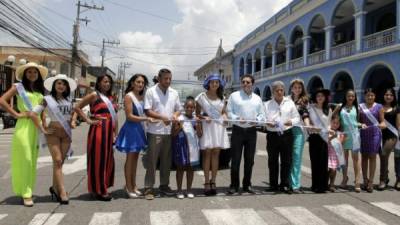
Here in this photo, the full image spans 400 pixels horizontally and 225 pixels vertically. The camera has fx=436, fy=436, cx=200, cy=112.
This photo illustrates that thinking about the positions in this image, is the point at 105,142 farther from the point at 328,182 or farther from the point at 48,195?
the point at 328,182

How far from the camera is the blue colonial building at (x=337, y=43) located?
19789 mm

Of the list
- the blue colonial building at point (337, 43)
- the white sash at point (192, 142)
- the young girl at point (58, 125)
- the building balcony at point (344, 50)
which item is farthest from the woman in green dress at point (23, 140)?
the building balcony at point (344, 50)

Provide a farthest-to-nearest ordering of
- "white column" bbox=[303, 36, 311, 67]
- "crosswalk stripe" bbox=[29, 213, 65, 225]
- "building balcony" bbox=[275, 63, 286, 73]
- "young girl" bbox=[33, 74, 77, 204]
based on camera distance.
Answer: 1. "building balcony" bbox=[275, 63, 286, 73]
2. "white column" bbox=[303, 36, 311, 67]
3. "young girl" bbox=[33, 74, 77, 204]
4. "crosswalk stripe" bbox=[29, 213, 65, 225]

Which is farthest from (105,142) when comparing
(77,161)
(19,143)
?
(77,161)

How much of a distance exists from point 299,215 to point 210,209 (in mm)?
1163

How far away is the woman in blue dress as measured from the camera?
632 cm

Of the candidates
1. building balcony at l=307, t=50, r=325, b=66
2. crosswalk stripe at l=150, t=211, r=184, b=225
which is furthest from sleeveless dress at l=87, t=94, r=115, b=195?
building balcony at l=307, t=50, r=325, b=66

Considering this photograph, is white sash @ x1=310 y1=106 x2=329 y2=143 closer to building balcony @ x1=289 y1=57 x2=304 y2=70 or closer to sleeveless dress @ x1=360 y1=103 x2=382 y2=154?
sleeveless dress @ x1=360 y1=103 x2=382 y2=154

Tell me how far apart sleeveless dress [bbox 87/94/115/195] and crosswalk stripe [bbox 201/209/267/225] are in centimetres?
155

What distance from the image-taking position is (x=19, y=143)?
5.93 metres

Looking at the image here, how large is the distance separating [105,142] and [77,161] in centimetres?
491

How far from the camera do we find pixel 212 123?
22.0 ft

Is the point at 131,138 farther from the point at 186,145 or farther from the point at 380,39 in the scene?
the point at 380,39

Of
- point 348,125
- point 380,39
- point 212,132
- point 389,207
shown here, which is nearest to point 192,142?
point 212,132
